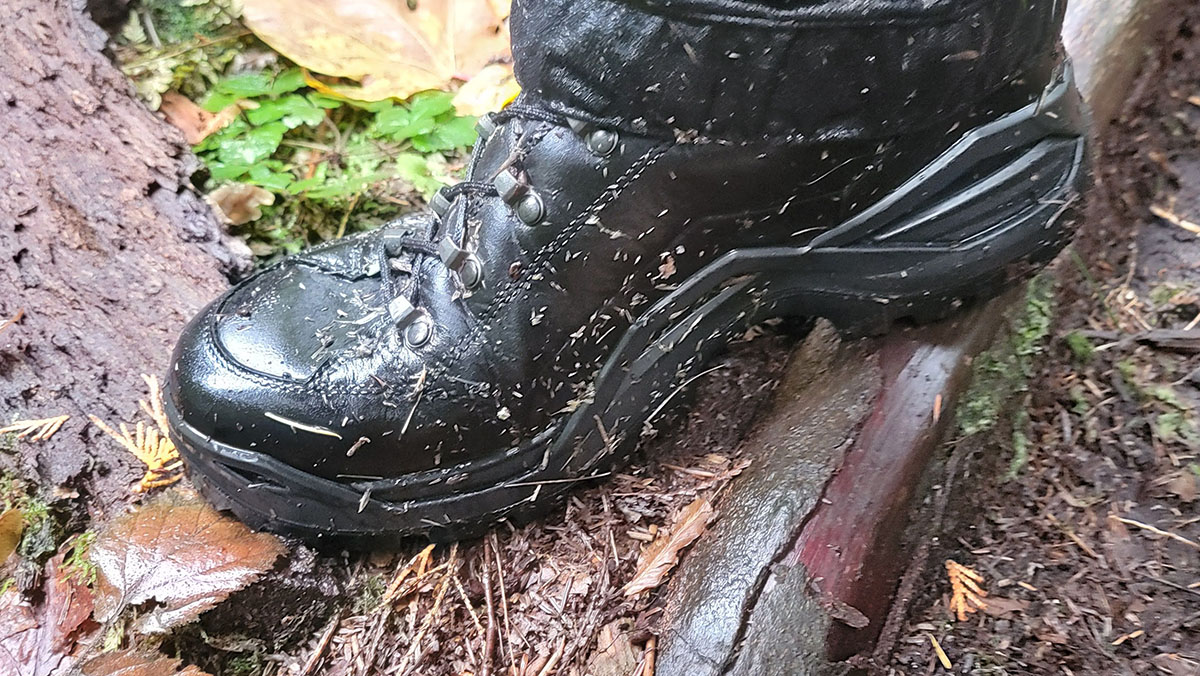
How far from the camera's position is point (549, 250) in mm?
1056

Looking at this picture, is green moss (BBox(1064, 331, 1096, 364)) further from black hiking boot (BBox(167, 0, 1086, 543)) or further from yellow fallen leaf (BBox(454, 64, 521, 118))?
yellow fallen leaf (BBox(454, 64, 521, 118))

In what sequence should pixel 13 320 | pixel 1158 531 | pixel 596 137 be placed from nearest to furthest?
pixel 596 137
pixel 1158 531
pixel 13 320

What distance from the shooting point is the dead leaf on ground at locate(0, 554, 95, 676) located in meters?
1.13

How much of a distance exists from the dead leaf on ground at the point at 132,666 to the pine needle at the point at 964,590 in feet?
3.57

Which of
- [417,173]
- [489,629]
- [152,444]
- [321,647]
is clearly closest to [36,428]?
[152,444]

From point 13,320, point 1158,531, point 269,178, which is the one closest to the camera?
point 1158,531

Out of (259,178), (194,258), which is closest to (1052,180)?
(194,258)

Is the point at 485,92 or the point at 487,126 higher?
the point at 487,126

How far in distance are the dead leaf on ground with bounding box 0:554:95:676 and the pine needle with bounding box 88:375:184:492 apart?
185 millimetres

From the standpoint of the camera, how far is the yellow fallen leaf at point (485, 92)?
2.14 metres

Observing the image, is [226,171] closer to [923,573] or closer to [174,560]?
[174,560]

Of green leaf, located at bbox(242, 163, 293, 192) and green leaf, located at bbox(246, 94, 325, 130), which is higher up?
green leaf, located at bbox(246, 94, 325, 130)

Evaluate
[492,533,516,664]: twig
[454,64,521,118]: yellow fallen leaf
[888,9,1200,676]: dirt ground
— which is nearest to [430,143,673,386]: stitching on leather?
[492,533,516,664]: twig

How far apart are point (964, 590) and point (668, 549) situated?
477 mm
